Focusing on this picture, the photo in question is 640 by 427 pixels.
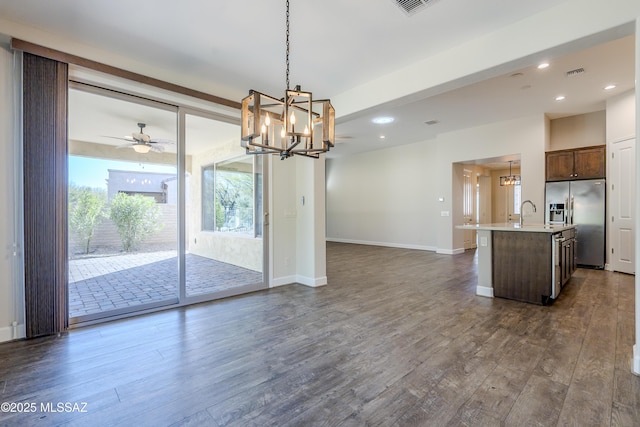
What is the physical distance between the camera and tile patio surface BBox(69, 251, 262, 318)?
3.44 metres

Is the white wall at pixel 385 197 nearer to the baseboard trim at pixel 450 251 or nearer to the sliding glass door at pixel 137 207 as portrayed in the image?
the baseboard trim at pixel 450 251

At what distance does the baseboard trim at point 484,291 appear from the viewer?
4.07 metres

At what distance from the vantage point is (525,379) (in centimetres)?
208

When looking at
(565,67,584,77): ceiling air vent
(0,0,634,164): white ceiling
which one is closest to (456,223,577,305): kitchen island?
(0,0,634,164): white ceiling

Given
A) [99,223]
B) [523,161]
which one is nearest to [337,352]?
[99,223]

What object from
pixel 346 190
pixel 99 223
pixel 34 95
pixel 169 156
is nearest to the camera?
pixel 34 95

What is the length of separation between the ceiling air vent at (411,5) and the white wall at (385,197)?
610cm

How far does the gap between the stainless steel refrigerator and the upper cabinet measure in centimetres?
13

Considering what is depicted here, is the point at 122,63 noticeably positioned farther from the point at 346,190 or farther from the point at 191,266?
the point at 346,190

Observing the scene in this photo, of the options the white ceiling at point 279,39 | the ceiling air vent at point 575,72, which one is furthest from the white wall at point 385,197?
the white ceiling at point 279,39

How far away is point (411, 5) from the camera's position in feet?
8.07

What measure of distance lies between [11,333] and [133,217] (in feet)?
5.29

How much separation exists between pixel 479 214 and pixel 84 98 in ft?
32.9

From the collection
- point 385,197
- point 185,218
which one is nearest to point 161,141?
point 185,218
